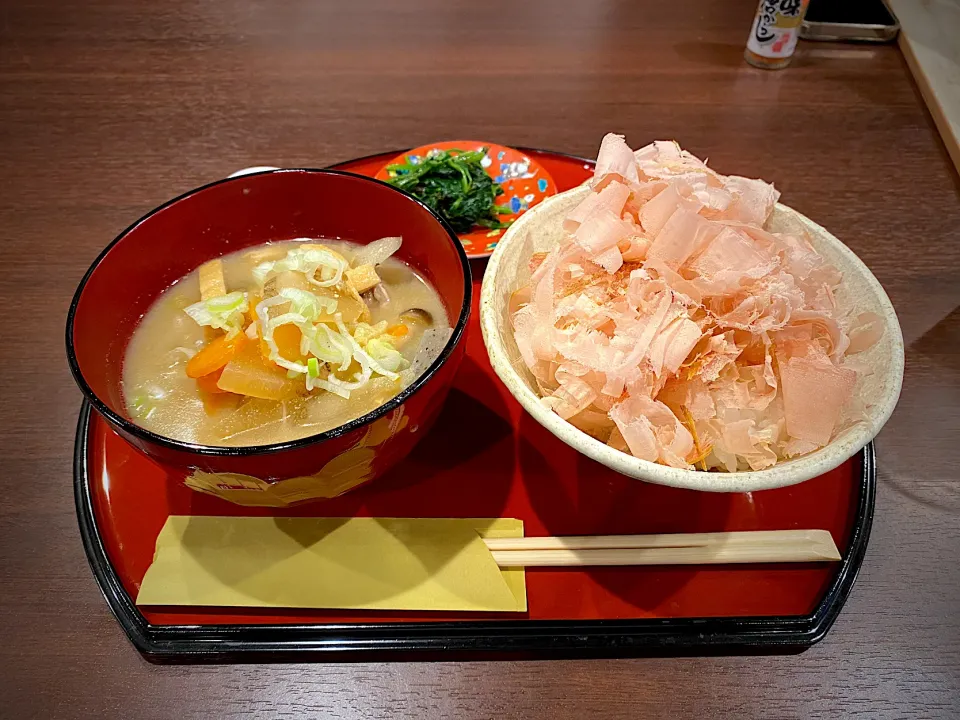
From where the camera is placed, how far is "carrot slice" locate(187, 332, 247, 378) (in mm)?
1059

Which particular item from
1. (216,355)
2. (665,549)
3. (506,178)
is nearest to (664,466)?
(665,549)

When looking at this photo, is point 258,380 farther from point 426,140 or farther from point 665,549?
point 426,140

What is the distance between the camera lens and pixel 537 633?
98 cm

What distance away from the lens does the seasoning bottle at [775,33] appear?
2.13 m

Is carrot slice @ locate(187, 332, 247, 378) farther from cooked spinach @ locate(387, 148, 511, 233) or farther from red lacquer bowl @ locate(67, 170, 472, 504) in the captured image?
cooked spinach @ locate(387, 148, 511, 233)

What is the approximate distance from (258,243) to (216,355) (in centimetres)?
35

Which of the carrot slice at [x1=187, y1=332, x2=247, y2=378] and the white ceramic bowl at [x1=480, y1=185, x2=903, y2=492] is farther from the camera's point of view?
the carrot slice at [x1=187, y1=332, x2=247, y2=378]

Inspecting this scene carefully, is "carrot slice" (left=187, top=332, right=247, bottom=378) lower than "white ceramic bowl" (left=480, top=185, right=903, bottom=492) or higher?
lower

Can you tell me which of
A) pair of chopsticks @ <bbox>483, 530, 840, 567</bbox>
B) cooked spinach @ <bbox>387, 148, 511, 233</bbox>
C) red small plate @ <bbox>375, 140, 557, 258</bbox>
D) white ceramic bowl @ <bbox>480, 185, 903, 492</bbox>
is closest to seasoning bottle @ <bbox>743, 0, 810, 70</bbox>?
red small plate @ <bbox>375, 140, 557, 258</bbox>

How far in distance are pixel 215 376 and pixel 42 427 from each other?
492mm

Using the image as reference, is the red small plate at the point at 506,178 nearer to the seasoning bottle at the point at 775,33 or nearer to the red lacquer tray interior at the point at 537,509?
the red lacquer tray interior at the point at 537,509

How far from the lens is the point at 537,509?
1.13 meters

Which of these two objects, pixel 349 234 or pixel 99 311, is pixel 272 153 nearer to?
pixel 349 234

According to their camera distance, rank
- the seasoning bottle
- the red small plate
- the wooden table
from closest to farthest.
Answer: the wooden table < the red small plate < the seasoning bottle
